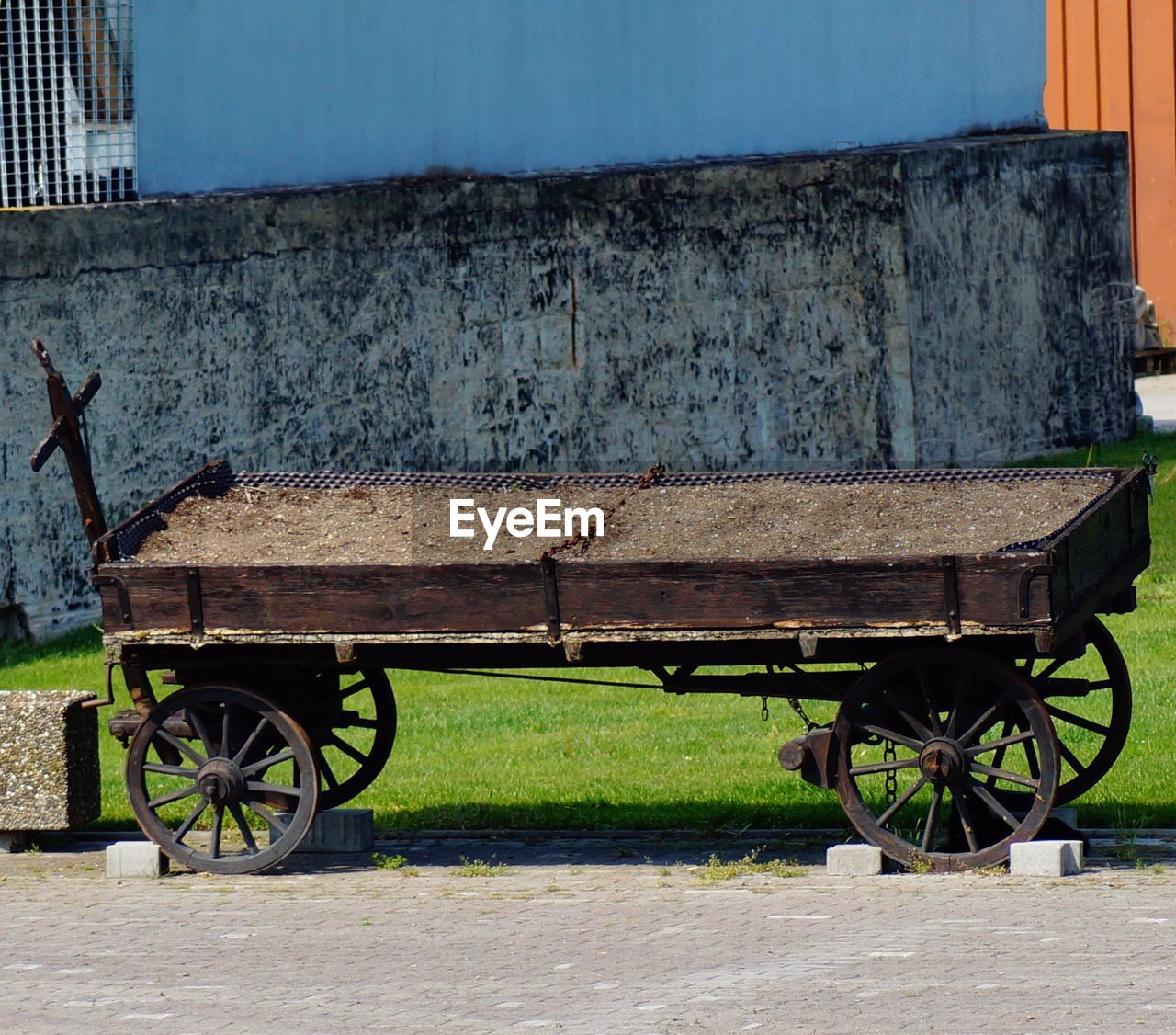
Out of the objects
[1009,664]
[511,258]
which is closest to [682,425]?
[511,258]

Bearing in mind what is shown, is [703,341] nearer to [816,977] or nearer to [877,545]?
[877,545]

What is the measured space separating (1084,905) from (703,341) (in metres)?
10.7

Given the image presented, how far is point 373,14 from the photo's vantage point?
655 inches

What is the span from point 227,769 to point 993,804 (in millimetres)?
3077

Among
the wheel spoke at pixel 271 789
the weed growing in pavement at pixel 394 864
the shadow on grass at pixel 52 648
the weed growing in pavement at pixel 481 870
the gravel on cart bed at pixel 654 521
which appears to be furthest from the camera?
the shadow on grass at pixel 52 648

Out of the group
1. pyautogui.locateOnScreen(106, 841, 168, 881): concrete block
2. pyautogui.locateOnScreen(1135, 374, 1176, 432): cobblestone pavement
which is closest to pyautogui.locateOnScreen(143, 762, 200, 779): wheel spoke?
pyautogui.locateOnScreen(106, 841, 168, 881): concrete block

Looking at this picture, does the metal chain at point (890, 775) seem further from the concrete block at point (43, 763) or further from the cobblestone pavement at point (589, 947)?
the concrete block at point (43, 763)

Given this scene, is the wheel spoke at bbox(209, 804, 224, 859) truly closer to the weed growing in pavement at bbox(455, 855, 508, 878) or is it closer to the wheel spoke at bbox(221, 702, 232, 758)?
the wheel spoke at bbox(221, 702, 232, 758)

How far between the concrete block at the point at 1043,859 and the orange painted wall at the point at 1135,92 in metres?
18.9

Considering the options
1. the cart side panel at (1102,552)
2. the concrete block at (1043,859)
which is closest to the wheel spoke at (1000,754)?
the concrete block at (1043,859)

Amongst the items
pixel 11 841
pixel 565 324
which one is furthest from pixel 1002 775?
pixel 565 324

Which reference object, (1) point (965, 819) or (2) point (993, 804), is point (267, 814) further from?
(2) point (993, 804)

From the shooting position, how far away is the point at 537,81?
57.7 feet

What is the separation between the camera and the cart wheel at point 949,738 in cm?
834
